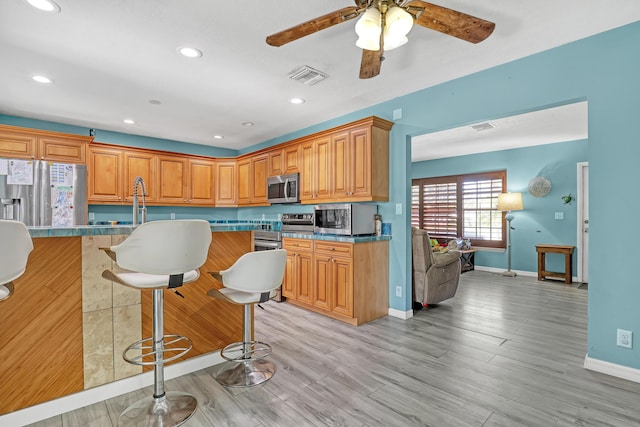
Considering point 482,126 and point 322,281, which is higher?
point 482,126

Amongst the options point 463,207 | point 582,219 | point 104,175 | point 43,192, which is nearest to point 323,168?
point 104,175

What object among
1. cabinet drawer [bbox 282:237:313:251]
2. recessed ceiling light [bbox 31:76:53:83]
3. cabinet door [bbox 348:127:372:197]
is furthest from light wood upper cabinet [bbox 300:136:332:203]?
recessed ceiling light [bbox 31:76:53:83]

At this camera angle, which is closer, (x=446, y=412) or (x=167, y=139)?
(x=446, y=412)

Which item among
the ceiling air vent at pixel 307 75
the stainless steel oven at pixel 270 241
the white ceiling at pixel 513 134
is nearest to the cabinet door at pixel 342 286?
the stainless steel oven at pixel 270 241

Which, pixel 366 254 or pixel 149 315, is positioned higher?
pixel 366 254

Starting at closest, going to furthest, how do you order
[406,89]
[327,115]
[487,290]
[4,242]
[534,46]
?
[4,242], [534,46], [406,89], [327,115], [487,290]

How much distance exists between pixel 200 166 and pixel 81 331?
14.2ft

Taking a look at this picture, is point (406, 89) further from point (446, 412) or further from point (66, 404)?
point (66, 404)

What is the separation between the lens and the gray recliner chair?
3.87 m

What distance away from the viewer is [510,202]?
20.1ft

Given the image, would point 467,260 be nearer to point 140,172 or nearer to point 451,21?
→ point 451,21

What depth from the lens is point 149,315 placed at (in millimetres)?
2199

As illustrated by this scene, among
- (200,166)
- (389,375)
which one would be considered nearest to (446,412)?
(389,375)

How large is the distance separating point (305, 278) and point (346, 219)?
99 cm
